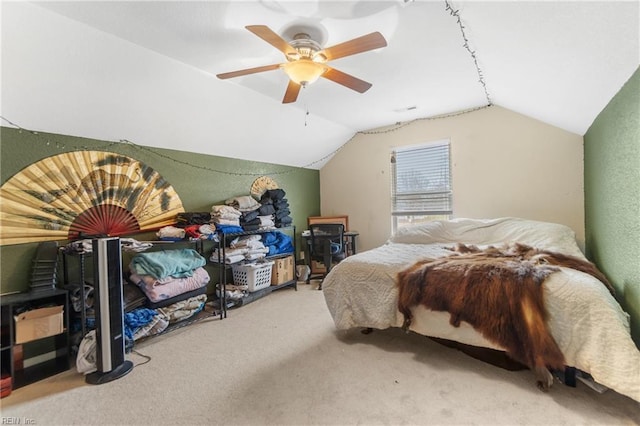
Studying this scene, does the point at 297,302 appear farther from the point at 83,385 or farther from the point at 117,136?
the point at 117,136

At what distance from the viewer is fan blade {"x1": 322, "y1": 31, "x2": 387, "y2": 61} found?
1.62 m

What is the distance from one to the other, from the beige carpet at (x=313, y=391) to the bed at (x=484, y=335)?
21cm

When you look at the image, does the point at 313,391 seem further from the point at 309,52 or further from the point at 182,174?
the point at 182,174

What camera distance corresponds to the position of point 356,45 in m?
1.71

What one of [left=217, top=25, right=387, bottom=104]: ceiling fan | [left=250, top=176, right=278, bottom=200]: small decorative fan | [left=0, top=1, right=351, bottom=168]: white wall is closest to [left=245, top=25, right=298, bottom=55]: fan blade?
[left=217, top=25, right=387, bottom=104]: ceiling fan

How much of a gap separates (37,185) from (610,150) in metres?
4.46

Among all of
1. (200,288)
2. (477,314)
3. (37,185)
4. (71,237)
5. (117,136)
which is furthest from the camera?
(200,288)

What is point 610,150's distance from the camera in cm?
216

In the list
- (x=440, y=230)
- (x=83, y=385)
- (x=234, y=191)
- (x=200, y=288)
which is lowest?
(x=83, y=385)

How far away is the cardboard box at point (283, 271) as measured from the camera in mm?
3941

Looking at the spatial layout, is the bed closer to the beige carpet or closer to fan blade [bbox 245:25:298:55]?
the beige carpet

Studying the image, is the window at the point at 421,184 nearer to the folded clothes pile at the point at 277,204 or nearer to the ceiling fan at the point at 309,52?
the folded clothes pile at the point at 277,204

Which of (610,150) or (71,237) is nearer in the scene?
(610,150)

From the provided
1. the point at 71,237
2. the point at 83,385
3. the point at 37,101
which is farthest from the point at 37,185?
the point at 83,385
